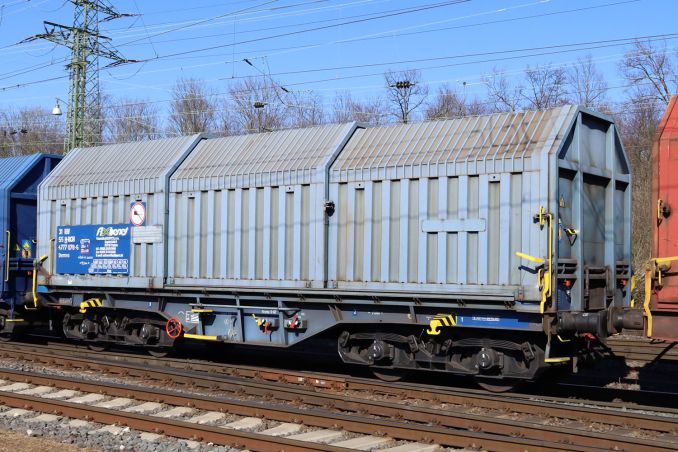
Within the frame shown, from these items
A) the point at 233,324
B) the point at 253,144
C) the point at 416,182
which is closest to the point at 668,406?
the point at 416,182

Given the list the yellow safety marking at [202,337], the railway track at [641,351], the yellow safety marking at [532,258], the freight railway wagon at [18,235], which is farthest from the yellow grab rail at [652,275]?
the freight railway wagon at [18,235]

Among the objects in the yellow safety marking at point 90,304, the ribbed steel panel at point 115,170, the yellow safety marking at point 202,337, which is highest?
the ribbed steel panel at point 115,170

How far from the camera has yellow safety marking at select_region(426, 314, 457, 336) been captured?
35.6 feet

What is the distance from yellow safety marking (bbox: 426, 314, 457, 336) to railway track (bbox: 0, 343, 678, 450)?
2.87 ft

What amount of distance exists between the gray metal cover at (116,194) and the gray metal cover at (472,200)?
388 centimetres

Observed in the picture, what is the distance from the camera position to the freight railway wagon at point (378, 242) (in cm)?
1046

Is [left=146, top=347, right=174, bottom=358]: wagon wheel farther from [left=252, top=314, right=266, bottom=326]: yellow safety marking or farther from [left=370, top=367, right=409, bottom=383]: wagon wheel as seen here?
[left=370, top=367, right=409, bottom=383]: wagon wheel

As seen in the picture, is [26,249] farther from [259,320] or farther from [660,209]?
[660,209]

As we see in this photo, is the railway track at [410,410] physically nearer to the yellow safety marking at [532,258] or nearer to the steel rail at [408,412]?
the steel rail at [408,412]

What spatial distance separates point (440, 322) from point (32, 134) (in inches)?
1899

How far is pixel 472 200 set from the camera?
1078 cm

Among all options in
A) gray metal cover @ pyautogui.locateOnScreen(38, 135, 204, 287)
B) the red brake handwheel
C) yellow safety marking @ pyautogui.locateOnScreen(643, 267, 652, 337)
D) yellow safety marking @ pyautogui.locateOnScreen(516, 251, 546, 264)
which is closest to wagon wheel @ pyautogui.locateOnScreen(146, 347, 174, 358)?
the red brake handwheel

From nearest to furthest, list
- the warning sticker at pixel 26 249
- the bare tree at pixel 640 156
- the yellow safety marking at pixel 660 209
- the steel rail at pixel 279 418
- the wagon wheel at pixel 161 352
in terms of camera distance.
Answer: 1. the steel rail at pixel 279 418
2. the yellow safety marking at pixel 660 209
3. the wagon wheel at pixel 161 352
4. the warning sticker at pixel 26 249
5. the bare tree at pixel 640 156

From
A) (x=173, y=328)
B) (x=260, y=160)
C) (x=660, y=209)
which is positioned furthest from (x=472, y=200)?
(x=173, y=328)
